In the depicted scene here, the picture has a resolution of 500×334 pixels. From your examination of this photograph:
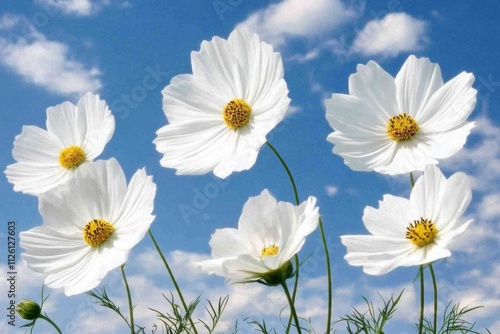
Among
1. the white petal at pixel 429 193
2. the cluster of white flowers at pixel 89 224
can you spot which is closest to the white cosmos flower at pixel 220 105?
the cluster of white flowers at pixel 89 224

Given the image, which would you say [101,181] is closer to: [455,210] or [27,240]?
[27,240]

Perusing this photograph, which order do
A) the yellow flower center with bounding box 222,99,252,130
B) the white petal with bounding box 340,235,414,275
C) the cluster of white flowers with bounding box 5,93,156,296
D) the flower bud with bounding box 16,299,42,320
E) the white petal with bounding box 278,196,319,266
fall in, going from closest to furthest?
the white petal with bounding box 278,196,319,266 → the white petal with bounding box 340,235,414,275 → the cluster of white flowers with bounding box 5,93,156,296 → the yellow flower center with bounding box 222,99,252,130 → the flower bud with bounding box 16,299,42,320

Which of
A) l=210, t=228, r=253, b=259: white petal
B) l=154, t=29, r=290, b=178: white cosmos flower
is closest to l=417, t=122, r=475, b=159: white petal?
l=154, t=29, r=290, b=178: white cosmos flower

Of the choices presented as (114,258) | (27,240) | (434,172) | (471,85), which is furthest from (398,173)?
(27,240)

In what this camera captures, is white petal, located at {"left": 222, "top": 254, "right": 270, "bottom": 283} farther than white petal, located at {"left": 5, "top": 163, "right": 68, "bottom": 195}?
No

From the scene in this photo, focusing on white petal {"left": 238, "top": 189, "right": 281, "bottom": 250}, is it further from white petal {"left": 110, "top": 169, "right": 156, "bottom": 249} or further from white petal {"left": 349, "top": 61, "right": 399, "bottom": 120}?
white petal {"left": 349, "top": 61, "right": 399, "bottom": 120}

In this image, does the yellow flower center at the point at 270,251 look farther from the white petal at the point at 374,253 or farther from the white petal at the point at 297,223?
the white petal at the point at 374,253
